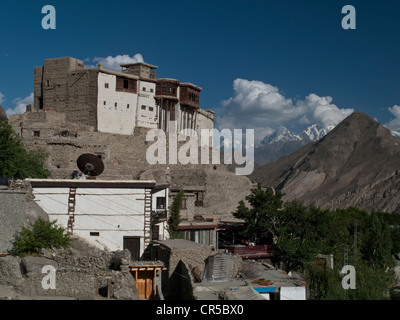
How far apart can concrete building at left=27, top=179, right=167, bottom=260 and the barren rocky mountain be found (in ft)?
227

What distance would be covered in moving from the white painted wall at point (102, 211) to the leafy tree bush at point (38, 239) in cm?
375

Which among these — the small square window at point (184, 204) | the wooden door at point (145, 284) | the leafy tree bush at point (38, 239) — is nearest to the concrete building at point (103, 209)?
the leafy tree bush at point (38, 239)

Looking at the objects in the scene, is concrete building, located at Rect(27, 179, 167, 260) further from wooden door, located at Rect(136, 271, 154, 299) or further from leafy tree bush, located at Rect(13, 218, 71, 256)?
wooden door, located at Rect(136, 271, 154, 299)

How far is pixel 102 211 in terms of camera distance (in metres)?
24.6

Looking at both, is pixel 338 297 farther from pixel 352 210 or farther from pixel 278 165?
pixel 278 165

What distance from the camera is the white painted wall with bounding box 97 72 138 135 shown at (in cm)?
4653

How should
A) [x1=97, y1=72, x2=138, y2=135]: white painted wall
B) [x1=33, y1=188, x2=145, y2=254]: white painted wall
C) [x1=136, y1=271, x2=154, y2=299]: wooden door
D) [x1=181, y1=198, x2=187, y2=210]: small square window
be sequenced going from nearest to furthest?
[x1=136, y1=271, x2=154, y2=299]: wooden door < [x1=33, y1=188, x2=145, y2=254]: white painted wall < [x1=181, y1=198, x2=187, y2=210]: small square window < [x1=97, y1=72, x2=138, y2=135]: white painted wall

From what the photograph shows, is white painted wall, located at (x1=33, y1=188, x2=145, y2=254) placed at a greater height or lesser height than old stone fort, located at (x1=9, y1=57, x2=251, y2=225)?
lesser

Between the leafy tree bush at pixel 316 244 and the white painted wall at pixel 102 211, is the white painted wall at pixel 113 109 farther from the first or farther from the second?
the white painted wall at pixel 102 211

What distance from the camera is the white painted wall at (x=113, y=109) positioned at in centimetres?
4653

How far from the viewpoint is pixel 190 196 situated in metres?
39.2

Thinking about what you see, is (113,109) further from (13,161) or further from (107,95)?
(13,161)
